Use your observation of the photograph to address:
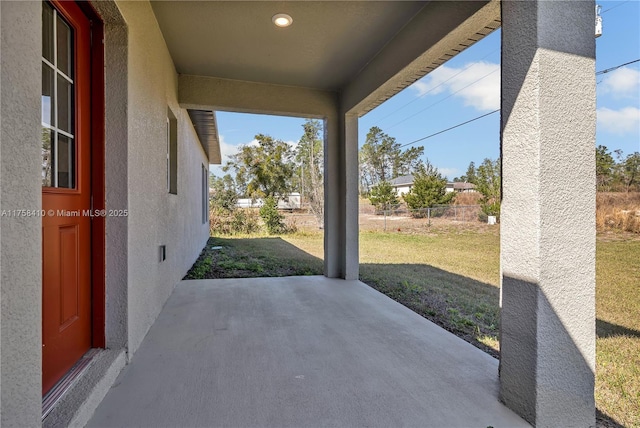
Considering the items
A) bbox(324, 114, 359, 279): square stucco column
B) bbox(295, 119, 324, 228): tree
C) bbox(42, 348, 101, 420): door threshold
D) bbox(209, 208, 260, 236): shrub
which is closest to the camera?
bbox(42, 348, 101, 420): door threshold

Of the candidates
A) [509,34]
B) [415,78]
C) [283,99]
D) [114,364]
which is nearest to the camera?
[509,34]

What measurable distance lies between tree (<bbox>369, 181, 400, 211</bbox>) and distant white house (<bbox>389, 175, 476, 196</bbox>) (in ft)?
0.71

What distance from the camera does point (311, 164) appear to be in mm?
16188

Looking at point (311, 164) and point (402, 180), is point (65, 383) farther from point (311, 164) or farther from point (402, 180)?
point (311, 164)

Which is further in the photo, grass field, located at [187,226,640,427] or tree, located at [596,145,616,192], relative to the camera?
tree, located at [596,145,616,192]

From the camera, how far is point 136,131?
253 cm

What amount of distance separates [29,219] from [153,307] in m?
2.33

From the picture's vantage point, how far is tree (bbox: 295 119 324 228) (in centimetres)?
1550

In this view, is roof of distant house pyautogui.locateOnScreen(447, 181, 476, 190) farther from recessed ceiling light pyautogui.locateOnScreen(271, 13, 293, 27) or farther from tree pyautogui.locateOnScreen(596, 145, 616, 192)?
recessed ceiling light pyautogui.locateOnScreen(271, 13, 293, 27)

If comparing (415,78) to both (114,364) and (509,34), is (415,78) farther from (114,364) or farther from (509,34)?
(114,364)

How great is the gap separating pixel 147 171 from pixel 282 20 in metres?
1.94

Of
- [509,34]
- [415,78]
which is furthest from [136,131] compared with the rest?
[415,78]

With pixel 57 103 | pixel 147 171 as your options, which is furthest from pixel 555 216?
pixel 147 171

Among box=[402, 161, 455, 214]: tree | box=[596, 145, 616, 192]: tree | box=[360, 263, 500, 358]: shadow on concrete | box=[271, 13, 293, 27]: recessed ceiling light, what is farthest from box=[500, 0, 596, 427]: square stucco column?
box=[402, 161, 455, 214]: tree
